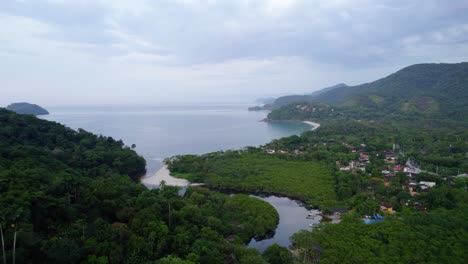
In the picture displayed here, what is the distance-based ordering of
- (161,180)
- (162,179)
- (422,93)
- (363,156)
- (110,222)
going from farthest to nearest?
1. (422,93)
2. (363,156)
3. (162,179)
4. (161,180)
5. (110,222)

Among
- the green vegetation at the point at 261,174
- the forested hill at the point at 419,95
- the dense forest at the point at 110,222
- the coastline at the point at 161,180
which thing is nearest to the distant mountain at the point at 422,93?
the forested hill at the point at 419,95

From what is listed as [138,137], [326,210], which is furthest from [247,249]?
[138,137]

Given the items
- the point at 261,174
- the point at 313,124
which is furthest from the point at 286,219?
the point at 313,124

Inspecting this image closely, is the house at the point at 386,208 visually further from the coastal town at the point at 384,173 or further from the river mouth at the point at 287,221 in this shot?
the river mouth at the point at 287,221

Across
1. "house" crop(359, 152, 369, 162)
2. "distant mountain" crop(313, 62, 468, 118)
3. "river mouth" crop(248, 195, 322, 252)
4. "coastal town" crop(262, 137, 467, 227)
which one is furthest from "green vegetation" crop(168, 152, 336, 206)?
"distant mountain" crop(313, 62, 468, 118)

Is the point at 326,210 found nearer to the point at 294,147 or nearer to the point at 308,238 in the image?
the point at 308,238

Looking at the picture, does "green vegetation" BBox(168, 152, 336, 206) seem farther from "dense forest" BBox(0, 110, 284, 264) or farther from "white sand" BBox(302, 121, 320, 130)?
"white sand" BBox(302, 121, 320, 130)

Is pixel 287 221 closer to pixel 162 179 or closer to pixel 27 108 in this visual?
pixel 162 179
